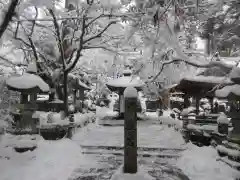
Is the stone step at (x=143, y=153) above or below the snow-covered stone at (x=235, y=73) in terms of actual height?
below

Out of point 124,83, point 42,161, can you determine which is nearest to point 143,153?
point 42,161

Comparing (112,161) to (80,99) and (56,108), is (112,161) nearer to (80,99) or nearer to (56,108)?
(56,108)

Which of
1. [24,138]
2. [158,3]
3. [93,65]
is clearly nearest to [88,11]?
[24,138]

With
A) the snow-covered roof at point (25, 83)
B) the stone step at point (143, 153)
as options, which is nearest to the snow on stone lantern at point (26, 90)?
the snow-covered roof at point (25, 83)

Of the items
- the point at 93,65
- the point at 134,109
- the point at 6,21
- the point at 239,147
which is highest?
the point at 93,65

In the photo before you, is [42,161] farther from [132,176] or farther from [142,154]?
→ [142,154]

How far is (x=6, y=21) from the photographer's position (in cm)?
522

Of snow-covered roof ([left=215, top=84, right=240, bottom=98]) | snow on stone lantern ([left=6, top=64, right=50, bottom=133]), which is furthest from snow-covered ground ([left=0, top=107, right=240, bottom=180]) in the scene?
snow-covered roof ([left=215, top=84, right=240, bottom=98])

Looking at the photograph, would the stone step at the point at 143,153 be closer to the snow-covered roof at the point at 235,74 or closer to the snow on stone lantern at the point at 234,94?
the snow on stone lantern at the point at 234,94

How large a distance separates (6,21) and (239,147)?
696 centimetres

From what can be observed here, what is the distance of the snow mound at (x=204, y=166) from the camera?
7352 millimetres

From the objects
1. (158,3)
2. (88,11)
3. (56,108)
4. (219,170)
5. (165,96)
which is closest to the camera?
(158,3)

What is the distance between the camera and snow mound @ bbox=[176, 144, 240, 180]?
735 cm

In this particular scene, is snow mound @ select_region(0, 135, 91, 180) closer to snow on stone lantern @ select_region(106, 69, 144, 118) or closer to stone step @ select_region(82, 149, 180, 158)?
stone step @ select_region(82, 149, 180, 158)
